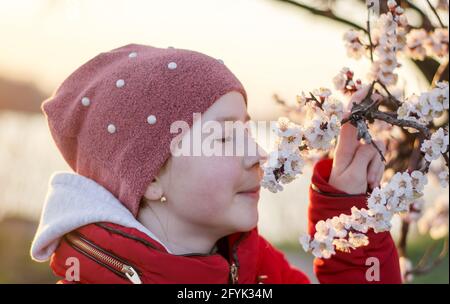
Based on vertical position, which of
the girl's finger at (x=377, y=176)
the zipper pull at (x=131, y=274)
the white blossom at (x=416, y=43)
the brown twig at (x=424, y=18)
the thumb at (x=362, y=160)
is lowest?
the zipper pull at (x=131, y=274)

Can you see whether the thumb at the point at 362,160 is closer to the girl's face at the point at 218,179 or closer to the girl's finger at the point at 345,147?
the girl's finger at the point at 345,147

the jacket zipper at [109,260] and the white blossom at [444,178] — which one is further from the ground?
the white blossom at [444,178]

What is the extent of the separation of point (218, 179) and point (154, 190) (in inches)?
5.6

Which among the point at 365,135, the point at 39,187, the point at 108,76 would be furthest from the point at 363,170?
the point at 39,187

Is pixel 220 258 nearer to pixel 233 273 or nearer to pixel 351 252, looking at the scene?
pixel 233 273

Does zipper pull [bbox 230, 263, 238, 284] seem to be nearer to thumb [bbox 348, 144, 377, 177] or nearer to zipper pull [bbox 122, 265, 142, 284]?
zipper pull [bbox 122, 265, 142, 284]

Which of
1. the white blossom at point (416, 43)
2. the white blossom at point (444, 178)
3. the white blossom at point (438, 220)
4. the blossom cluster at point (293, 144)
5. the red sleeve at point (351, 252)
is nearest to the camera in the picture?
the blossom cluster at point (293, 144)

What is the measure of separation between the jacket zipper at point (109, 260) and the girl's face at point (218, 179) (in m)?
0.15

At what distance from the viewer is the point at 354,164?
141 centimetres

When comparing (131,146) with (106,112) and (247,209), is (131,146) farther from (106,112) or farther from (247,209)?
(247,209)

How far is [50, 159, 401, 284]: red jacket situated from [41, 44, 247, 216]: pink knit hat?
10 centimetres

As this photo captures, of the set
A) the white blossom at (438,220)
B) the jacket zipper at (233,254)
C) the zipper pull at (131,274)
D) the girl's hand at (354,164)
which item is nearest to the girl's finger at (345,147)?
the girl's hand at (354,164)

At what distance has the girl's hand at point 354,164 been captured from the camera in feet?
4.62
